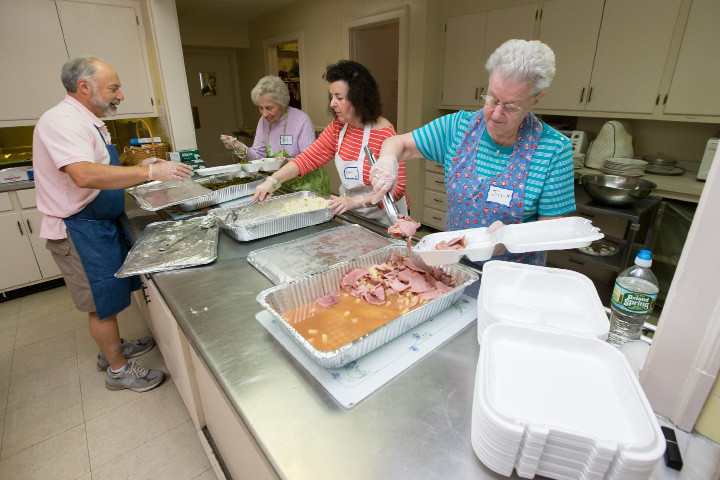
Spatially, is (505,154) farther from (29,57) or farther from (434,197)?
(29,57)

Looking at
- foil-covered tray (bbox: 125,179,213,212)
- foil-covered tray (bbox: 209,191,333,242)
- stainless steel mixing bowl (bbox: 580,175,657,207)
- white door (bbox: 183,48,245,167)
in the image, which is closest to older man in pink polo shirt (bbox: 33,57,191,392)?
foil-covered tray (bbox: 125,179,213,212)

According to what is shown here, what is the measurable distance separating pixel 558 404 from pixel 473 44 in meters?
3.90

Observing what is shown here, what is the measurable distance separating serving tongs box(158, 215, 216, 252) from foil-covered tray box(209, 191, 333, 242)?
0.13 feet

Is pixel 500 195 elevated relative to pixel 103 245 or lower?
elevated

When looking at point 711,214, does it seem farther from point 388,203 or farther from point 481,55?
point 481,55

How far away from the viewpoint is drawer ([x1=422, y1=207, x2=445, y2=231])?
13.7ft

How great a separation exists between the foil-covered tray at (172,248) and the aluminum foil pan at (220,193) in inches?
7.9

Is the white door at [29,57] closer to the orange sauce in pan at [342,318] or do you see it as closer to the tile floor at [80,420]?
the tile floor at [80,420]

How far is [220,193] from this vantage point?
6.82 feet

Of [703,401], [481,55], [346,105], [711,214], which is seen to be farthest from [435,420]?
[481,55]

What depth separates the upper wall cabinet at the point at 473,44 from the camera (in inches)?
129

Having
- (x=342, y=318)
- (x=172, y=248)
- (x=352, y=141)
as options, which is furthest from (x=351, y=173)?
(x=342, y=318)

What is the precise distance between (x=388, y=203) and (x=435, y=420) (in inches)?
33.1

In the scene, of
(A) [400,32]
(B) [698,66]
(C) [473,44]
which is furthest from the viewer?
(A) [400,32]
